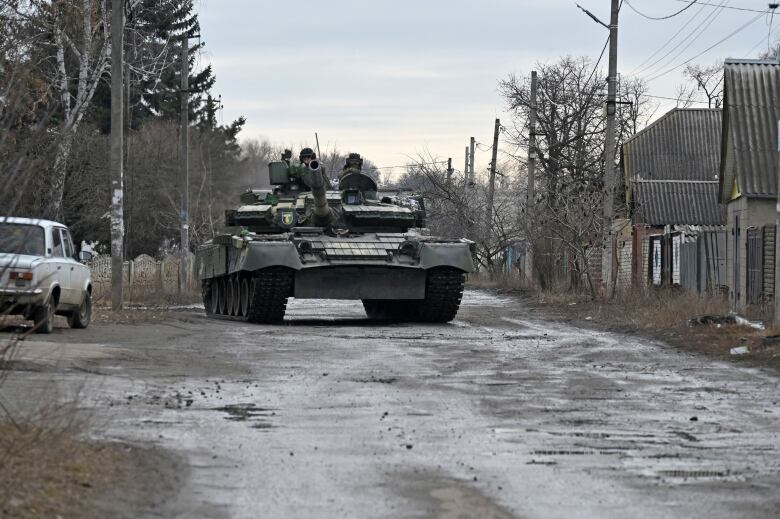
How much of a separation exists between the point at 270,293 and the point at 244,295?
1970mm

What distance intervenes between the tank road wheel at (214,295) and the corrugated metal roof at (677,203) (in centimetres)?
1650

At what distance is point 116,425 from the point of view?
966cm

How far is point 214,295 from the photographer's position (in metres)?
28.6

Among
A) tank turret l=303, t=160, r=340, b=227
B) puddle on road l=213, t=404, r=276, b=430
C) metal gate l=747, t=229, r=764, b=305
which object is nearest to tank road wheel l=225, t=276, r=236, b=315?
tank turret l=303, t=160, r=340, b=227

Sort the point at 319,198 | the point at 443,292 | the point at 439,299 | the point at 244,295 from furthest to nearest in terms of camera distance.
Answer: the point at 244,295 → the point at 319,198 → the point at 439,299 → the point at 443,292

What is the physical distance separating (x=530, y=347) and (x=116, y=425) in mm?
9128

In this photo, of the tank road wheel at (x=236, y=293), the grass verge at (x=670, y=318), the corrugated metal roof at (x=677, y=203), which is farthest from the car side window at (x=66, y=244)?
the corrugated metal roof at (x=677, y=203)

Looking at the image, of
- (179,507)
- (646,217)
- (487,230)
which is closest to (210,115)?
(487,230)

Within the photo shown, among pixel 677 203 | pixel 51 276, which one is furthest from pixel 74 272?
pixel 677 203

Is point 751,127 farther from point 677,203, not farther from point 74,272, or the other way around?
point 74,272

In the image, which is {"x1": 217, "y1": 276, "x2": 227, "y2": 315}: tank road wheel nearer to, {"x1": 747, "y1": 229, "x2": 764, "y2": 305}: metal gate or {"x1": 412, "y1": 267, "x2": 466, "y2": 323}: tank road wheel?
{"x1": 412, "y1": 267, "x2": 466, "y2": 323}: tank road wheel

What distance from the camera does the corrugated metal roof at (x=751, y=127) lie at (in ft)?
90.0

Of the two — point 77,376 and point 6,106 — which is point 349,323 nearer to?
point 77,376

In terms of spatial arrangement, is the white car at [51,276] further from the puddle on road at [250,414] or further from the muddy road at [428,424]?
the puddle on road at [250,414]
